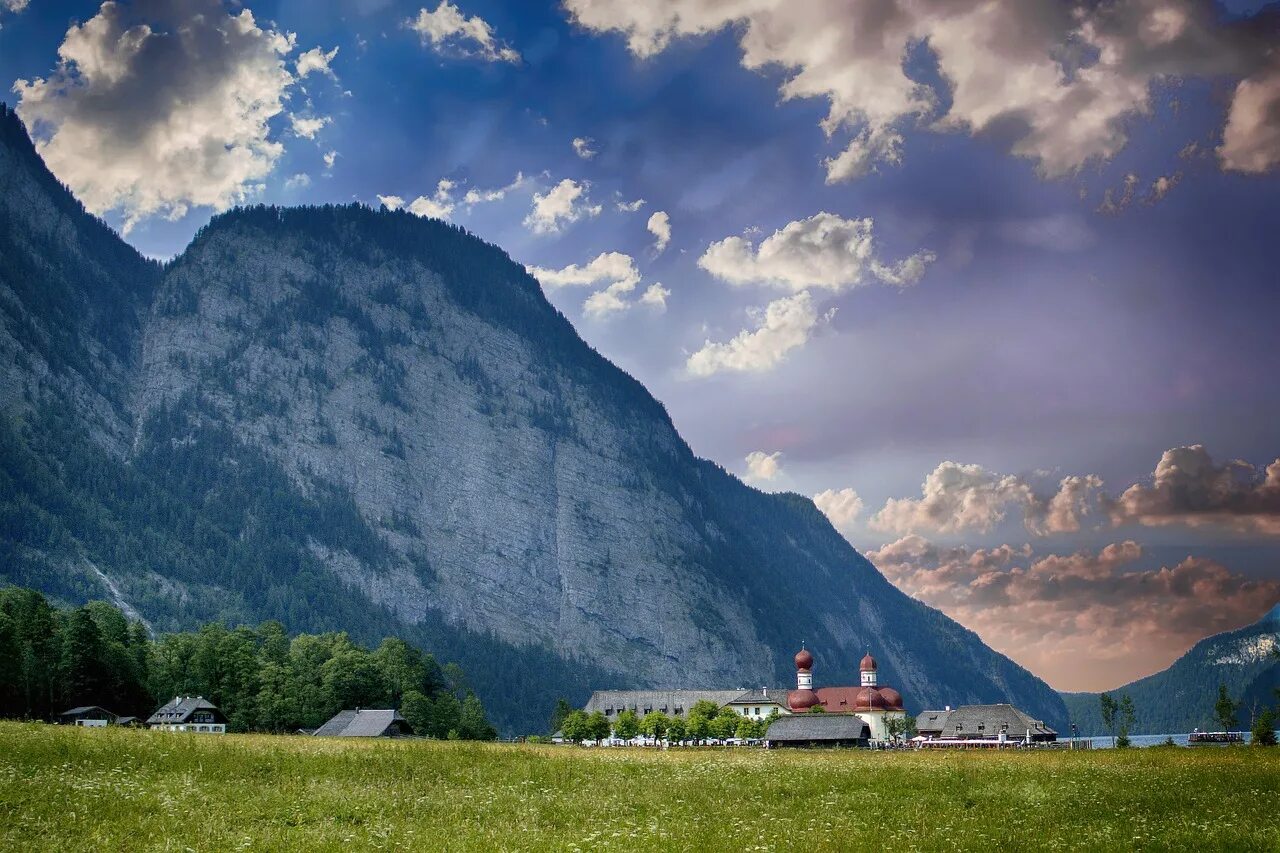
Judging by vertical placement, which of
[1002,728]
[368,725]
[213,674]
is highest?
[213,674]

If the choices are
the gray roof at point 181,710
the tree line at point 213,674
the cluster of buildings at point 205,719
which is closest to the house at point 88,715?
the cluster of buildings at point 205,719

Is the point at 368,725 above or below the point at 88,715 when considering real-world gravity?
below

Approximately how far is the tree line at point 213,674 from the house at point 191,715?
4133mm

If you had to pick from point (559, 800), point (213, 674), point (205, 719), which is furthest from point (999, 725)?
point (559, 800)

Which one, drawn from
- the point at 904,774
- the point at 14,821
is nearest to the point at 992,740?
the point at 904,774

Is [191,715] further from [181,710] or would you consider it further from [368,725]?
[368,725]

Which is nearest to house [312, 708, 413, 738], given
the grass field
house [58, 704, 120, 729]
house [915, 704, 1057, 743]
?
house [58, 704, 120, 729]

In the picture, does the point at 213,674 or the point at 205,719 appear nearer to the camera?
the point at 205,719

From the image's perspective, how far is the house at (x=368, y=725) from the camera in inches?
5217

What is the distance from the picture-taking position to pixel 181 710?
14450 centimetres

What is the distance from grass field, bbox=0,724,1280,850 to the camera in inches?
1145

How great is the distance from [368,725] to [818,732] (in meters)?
62.9

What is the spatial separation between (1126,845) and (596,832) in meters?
13.7

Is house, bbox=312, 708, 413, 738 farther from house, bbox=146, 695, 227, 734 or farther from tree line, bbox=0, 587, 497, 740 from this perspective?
house, bbox=146, 695, 227, 734
